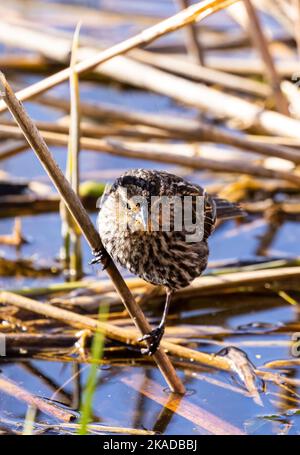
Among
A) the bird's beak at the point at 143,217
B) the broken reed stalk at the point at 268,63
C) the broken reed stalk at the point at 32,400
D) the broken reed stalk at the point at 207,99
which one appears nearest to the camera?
the bird's beak at the point at 143,217

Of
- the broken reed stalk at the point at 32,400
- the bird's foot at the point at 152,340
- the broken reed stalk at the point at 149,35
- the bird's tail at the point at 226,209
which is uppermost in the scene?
the broken reed stalk at the point at 149,35

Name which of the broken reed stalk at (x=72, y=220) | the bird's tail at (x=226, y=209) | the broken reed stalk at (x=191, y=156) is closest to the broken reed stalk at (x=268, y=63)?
the broken reed stalk at (x=191, y=156)

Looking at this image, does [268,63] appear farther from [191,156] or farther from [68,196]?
[68,196]

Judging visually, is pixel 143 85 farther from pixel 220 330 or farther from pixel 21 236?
pixel 220 330

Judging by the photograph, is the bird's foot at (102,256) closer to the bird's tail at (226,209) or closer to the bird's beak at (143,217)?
the bird's beak at (143,217)

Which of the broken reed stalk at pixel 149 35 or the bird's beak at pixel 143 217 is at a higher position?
the broken reed stalk at pixel 149 35
